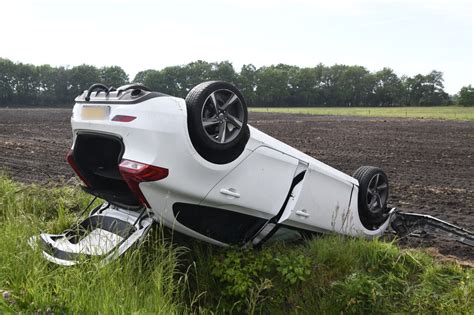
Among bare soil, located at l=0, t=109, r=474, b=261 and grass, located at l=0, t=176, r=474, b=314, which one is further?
bare soil, located at l=0, t=109, r=474, b=261

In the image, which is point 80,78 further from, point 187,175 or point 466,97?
point 187,175

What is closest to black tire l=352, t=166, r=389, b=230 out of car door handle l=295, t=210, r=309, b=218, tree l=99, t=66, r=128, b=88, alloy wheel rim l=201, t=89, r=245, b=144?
car door handle l=295, t=210, r=309, b=218

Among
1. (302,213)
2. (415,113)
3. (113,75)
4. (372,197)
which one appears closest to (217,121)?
(302,213)

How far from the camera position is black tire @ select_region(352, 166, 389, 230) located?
514cm

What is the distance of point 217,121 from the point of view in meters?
3.66

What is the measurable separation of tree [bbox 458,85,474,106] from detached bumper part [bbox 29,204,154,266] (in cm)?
8968

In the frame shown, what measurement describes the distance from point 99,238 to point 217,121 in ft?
4.53

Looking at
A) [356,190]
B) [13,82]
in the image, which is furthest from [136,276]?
[13,82]

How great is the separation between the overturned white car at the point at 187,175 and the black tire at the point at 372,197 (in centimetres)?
49

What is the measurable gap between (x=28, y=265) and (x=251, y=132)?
6.57ft

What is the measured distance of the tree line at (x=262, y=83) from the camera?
88.7m

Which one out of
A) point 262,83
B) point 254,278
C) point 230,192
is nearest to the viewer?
point 230,192

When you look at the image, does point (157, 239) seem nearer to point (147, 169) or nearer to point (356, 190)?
point (147, 169)

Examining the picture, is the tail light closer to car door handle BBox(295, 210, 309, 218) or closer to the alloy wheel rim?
the alloy wheel rim
